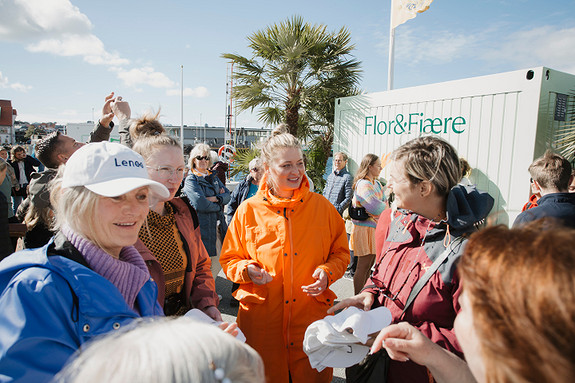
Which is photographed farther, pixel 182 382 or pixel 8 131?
pixel 8 131

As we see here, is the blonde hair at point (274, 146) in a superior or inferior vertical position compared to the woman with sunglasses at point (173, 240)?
superior

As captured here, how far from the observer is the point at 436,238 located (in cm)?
157

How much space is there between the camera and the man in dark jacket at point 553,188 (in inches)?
99.4

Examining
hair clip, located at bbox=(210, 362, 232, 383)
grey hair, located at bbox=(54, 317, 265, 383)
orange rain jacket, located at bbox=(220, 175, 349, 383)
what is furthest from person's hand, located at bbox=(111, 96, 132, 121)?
hair clip, located at bbox=(210, 362, 232, 383)

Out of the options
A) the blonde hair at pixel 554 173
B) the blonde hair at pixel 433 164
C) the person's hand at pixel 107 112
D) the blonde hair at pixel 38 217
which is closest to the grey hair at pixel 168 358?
the blonde hair at pixel 433 164

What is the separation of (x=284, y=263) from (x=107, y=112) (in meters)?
2.22

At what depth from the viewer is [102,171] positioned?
43.9 inches

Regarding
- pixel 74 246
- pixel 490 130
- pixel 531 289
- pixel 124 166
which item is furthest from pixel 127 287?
pixel 490 130

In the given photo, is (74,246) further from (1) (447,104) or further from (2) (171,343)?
(1) (447,104)

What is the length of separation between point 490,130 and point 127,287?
466 centimetres

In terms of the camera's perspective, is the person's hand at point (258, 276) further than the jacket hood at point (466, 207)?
Yes

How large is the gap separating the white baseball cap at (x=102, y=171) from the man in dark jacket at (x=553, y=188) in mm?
2766

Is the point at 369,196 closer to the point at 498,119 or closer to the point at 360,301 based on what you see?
the point at 498,119

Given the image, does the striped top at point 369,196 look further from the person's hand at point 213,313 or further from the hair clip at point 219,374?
the hair clip at point 219,374
